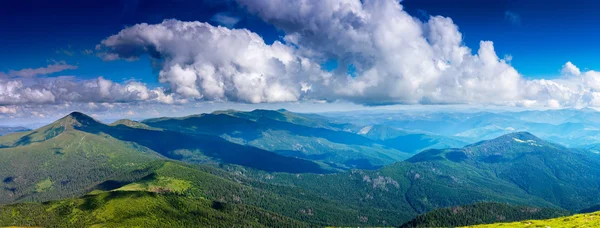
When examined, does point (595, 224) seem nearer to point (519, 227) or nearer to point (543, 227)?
point (543, 227)

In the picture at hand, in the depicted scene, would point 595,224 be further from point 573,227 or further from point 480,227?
point 480,227

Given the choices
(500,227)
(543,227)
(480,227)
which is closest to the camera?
(543,227)

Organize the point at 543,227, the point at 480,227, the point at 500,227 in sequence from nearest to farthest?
the point at 543,227, the point at 500,227, the point at 480,227

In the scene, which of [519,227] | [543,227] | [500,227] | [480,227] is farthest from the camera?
[480,227]

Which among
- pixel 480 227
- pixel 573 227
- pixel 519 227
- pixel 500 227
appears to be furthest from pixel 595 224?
pixel 480 227

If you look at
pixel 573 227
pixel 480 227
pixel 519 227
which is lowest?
pixel 480 227

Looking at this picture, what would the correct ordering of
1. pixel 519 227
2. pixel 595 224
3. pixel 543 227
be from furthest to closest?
pixel 519 227
pixel 543 227
pixel 595 224

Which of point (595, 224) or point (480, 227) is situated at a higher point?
point (595, 224)

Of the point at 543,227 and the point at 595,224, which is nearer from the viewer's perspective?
the point at 595,224

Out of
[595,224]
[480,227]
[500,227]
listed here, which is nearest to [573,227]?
[595,224]
